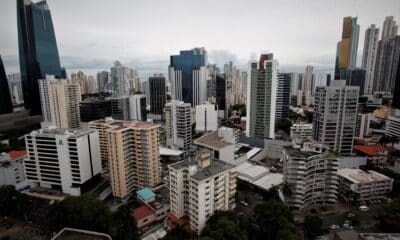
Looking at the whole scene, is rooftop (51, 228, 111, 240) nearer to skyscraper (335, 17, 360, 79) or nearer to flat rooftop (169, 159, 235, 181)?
flat rooftop (169, 159, 235, 181)

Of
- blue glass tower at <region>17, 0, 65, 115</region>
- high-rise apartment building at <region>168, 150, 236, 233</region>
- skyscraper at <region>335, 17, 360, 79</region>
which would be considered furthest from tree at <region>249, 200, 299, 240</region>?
skyscraper at <region>335, 17, 360, 79</region>

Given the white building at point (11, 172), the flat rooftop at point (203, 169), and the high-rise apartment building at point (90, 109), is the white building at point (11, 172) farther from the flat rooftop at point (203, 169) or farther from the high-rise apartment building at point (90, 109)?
the flat rooftop at point (203, 169)

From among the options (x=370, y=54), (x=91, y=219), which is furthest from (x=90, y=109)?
(x=370, y=54)

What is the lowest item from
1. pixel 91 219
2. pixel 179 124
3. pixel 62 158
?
pixel 91 219

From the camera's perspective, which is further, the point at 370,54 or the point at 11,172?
the point at 370,54

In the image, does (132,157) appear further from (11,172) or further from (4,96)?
(4,96)
